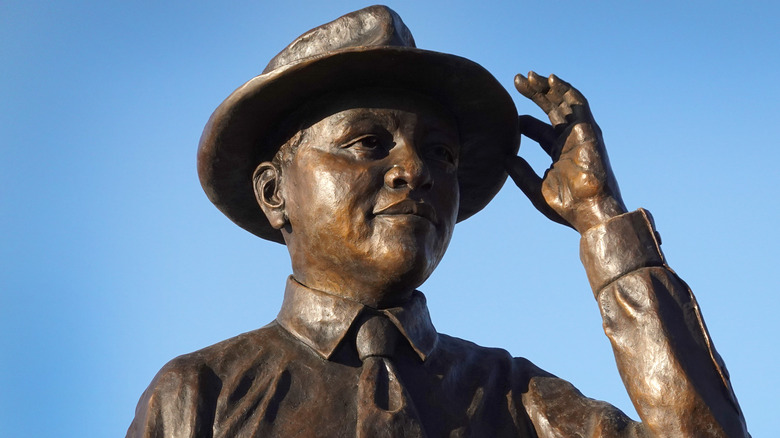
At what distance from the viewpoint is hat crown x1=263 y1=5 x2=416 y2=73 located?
18.6 ft

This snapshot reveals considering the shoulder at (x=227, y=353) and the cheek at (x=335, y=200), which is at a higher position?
the cheek at (x=335, y=200)

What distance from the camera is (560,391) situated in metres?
5.49

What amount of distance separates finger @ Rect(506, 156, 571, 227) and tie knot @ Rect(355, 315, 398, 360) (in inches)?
38.8

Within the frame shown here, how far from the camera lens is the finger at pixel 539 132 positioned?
19.3 feet

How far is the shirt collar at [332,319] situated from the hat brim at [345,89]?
70 cm

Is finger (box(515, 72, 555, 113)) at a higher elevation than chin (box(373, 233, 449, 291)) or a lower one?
higher

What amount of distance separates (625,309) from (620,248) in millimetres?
295

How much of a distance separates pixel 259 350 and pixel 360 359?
0.45 m

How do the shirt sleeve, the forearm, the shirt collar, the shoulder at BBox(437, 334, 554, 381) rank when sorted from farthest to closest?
the shoulder at BBox(437, 334, 554, 381)
the shirt collar
the shirt sleeve
the forearm

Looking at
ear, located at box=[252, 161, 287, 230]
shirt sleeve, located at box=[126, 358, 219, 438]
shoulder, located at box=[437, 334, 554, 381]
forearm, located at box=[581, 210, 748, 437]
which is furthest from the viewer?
ear, located at box=[252, 161, 287, 230]

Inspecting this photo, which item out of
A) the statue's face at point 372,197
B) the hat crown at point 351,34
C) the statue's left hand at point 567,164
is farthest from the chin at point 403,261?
the hat crown at point 351,34

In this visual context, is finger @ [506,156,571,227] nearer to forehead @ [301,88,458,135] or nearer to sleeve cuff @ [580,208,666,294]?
sleeve cuff @ [580,208,666,294]

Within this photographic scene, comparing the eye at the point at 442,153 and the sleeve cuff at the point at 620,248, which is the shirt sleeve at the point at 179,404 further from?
the sleeve cuff at the point at 620,248

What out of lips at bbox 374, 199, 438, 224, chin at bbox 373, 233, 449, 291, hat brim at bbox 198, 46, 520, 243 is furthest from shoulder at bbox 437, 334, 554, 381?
hat brim at bbox 198, 46, 520, 243
